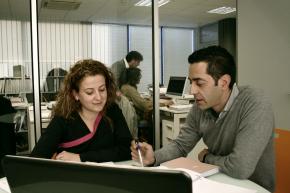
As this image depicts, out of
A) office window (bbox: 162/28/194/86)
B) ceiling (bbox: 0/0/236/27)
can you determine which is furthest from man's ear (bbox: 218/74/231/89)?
office window (bbox: 162/28/194/86)

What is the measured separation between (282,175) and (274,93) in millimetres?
2273

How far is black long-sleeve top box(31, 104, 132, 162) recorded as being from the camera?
1.55 metres

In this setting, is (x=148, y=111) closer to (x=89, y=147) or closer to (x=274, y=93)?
(x=274, y=93)

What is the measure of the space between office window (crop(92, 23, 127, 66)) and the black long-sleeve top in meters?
2.21

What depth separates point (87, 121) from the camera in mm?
1674

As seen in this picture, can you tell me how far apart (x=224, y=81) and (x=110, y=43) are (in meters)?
2.69

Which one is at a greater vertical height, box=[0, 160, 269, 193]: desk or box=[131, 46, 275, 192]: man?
box=[131, 46, 275, 192]: man

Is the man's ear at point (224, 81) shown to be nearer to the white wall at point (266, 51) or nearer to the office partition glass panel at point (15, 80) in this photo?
the office partition glass panel at point (15, 80)

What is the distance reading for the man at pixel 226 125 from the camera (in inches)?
52.0

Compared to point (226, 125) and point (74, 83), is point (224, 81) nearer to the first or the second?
point (226, 125)

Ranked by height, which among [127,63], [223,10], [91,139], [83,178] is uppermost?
[223,10]

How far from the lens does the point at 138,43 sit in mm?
4641

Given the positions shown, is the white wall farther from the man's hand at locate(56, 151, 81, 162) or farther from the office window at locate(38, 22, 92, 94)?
the man's hand at locate(56, 151, 81, 162)

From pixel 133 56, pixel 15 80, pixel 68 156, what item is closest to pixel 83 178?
pixel 68 156
